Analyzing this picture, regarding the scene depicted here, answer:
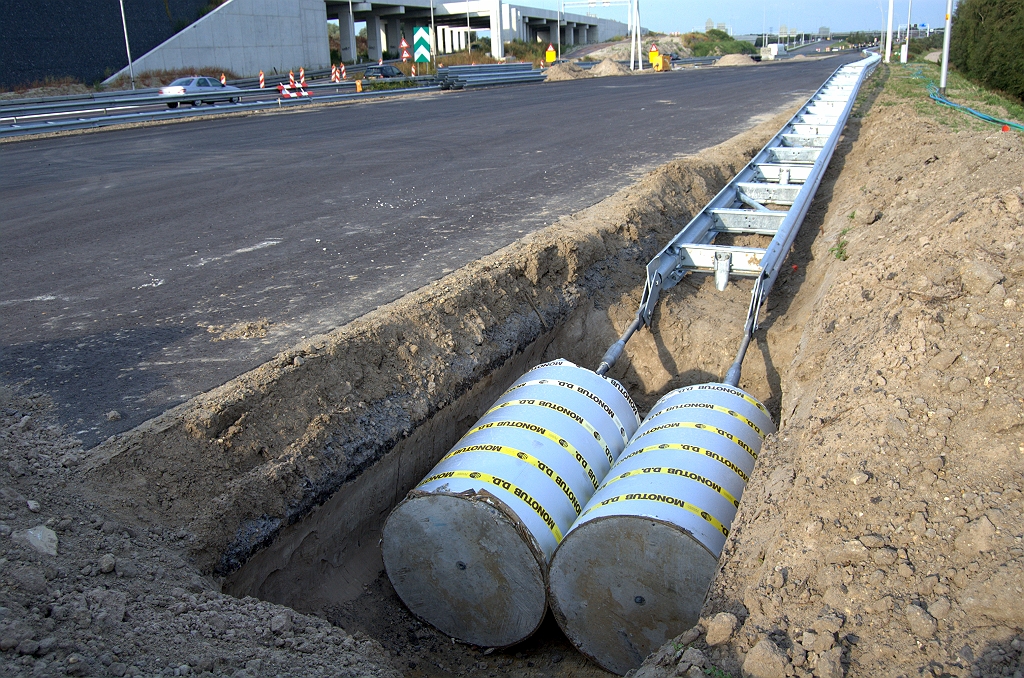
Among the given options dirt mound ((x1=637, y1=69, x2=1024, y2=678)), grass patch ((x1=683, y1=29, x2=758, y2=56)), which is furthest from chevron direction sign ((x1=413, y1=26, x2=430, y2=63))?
grass patch ((x1=683, y1=29, x2=758, y2=56))

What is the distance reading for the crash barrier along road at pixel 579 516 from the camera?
12.5 ft

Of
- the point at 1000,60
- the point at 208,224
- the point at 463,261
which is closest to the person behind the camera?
the point at 463,261

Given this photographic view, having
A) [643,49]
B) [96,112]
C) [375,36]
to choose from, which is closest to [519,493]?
[96,112]

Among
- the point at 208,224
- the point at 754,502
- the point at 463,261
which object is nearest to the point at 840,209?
the point at 463,261

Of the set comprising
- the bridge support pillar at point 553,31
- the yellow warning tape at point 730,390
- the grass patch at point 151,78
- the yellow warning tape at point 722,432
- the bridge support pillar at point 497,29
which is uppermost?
the bridge support pillar at point 553,31

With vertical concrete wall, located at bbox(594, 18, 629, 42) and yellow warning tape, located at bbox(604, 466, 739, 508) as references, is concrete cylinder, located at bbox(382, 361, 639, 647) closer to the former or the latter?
yellow warning tape, located at bbox(604, 466, 739, 508)

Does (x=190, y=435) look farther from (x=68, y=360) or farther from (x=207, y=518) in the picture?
(x=68, y=360)

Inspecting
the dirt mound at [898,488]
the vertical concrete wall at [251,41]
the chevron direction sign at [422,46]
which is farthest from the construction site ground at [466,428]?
the vertical concrete wall at [251,41]

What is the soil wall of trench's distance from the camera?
152 inches

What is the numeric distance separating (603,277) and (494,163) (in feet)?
15.7

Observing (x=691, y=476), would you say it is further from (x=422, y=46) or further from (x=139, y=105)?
(x=422, y=46)

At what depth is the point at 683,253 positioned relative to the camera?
6.79 m

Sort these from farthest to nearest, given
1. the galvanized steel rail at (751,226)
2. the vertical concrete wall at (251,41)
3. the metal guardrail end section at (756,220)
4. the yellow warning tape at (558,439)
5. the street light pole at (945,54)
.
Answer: the vertical concrete wall at (251,41)
the street light pole at (945,54)
the metal guardrail end section at (756,220)
the galvanized steel rail at (751,226)
the yellow warning tape at (558,439)

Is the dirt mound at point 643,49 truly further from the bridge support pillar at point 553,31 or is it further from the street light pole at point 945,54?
the street light pole at point 945,54
